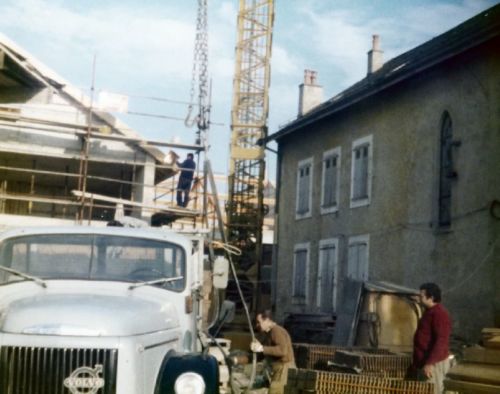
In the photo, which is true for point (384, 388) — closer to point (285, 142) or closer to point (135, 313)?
point (135, 313)

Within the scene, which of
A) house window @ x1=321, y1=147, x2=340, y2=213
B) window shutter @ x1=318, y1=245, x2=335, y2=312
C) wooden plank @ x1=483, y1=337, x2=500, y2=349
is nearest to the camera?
wooden plank @ x1=483, y1=337, x2=500, y2=349

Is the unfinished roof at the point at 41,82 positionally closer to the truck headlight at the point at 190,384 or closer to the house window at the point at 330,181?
the house window at the point at 330,181

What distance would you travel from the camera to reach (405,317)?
1698 cm

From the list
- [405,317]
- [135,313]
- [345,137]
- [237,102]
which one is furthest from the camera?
[237,102]

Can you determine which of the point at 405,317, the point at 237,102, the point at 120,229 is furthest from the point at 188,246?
the point at 237,102

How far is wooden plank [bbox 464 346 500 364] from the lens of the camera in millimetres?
8562

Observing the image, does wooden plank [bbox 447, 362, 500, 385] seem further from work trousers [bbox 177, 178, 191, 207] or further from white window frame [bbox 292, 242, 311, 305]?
white window frame [bbox 292, 242, 311, 305]

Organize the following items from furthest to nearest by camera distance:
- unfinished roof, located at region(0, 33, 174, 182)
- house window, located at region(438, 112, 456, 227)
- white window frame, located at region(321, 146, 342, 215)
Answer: white window frame, located at region(321, 146, 342, 215) < unfinished roof, located at region(0, 33, 174, 182) < house window, located at region(438, 112, 456, 227)

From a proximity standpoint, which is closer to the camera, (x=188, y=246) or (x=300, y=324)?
(x=188, y=246)

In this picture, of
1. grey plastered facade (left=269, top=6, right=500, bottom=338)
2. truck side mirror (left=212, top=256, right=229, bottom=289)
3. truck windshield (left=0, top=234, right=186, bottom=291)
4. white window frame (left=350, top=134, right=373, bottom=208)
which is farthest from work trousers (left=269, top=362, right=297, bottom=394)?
white window frame (left=350, top=134, right=373, bottom=208)

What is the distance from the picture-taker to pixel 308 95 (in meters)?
31.6

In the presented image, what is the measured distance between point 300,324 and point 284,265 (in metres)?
6.54

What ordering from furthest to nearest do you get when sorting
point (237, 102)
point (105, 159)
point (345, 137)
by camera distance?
point (237, 102) → point (345, 137) → point (105, 159)

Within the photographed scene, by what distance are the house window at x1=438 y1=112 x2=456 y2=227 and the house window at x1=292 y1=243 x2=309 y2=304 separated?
786 cm
